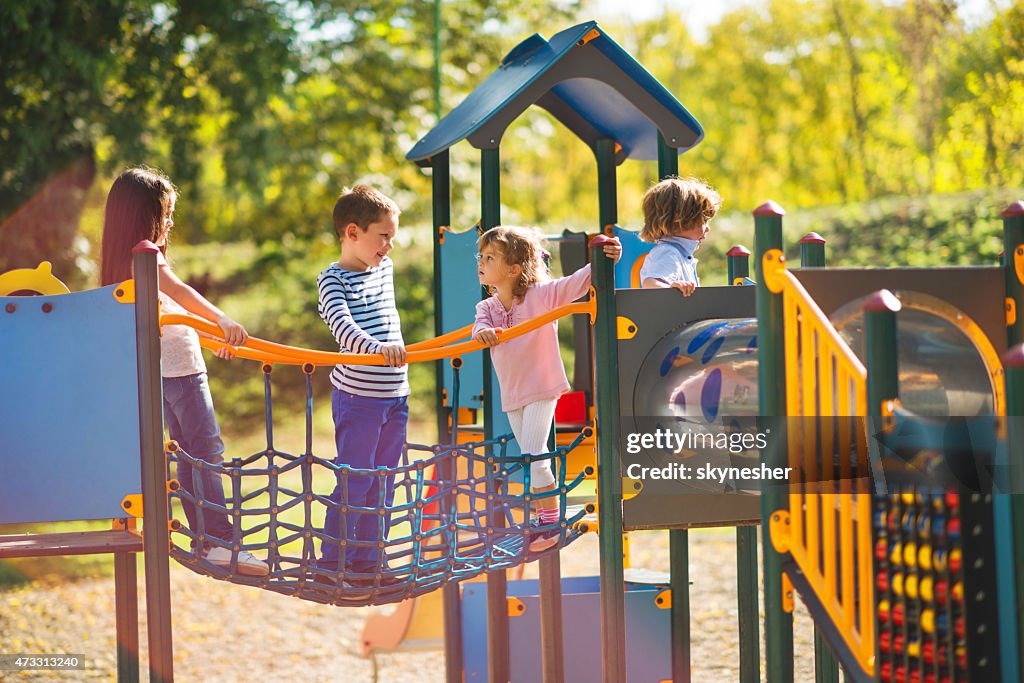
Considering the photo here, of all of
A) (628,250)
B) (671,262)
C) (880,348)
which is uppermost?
(628,250)

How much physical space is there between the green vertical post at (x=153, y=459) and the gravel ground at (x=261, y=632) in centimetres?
303

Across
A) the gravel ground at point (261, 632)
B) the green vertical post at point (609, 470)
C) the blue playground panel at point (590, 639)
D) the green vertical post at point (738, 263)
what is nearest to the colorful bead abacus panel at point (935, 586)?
the green vertical post at point (609, 470)

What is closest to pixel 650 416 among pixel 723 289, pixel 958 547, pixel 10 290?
pixel 723 289

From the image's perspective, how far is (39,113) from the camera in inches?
363

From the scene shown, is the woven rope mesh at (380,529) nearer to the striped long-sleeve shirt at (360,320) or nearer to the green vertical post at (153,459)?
the green vertical post at (153,459)

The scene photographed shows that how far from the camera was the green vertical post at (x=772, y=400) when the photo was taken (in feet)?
10.1

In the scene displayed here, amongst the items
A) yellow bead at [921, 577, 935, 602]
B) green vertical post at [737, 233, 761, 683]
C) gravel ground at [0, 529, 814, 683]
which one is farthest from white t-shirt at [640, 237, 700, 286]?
gravel ground at [0, 529, 814, 683]

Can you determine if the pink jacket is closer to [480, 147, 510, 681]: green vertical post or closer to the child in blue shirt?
the child in blue shirt

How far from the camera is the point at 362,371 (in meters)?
4.09

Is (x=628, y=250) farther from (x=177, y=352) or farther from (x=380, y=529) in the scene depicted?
(x=177, y=352)

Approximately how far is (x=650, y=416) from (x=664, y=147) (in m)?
1.55

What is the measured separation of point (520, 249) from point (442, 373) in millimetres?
1230

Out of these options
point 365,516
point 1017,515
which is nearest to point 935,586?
point 1017,515

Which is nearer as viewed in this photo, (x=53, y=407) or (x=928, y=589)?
(x=928, y=589)
